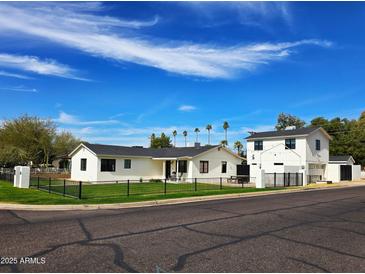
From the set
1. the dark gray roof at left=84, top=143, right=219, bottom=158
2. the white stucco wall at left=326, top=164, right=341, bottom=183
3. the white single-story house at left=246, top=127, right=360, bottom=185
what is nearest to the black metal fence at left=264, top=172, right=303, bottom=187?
the white single-story house at left=246, top=127, right=360, bottom=185

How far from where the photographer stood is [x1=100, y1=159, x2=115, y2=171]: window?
33.8 m

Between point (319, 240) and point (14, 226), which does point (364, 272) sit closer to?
point (319, 240)

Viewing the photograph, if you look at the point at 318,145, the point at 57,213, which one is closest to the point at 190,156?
the point at 318,145

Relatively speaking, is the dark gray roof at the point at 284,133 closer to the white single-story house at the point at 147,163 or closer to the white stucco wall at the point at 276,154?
the white stucco wall at the point at 276,154

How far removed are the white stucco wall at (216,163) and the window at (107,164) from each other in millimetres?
7987

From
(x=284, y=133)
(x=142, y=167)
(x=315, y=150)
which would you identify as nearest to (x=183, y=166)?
(x=142, y=167)

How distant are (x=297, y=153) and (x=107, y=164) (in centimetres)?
2185

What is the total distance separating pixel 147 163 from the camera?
3784 cm

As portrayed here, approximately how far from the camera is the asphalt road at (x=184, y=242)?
20.6ft

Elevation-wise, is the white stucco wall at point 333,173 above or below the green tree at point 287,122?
below

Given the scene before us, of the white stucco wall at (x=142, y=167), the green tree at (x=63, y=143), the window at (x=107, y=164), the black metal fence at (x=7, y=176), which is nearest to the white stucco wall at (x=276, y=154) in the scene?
the white stucco wall at (x=142, y=167)

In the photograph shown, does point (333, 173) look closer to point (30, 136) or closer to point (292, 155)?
point (292, 155)

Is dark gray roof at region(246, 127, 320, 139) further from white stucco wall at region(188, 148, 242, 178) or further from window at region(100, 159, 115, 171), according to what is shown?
window at region(100, 159, 115, 171)

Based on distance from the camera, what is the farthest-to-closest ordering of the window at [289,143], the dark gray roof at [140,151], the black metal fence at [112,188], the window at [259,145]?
the window at [259,145] < the window at [289,143] < the dark gray roof at [140,151] < the black metal fence at [112,188]
